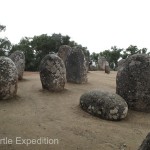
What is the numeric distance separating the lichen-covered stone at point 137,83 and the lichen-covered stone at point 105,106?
1267 mm

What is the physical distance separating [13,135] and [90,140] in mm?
2193

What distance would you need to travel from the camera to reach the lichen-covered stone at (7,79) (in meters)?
12.6

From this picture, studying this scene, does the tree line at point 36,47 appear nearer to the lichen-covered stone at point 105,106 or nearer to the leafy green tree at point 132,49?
the leafy green tree at point 132,49

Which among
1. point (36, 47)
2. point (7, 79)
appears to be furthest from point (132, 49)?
point (7, 79)

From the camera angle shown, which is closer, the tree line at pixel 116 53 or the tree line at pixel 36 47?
the tree line at pixel 36 47

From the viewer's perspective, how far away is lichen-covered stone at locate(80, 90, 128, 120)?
11016 mm

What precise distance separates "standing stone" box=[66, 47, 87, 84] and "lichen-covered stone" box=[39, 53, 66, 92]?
10.2ft

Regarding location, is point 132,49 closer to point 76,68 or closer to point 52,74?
point 76,68

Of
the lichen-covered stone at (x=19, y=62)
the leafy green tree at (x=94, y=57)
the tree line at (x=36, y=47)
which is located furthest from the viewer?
the leafy green tree at (x=94, y=57)

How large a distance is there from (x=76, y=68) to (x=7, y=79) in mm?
6303

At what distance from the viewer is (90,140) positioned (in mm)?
8609

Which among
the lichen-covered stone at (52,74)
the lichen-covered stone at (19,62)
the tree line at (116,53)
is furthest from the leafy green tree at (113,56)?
the lichen-covered stone at (52,74)

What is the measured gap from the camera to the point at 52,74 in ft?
48.8

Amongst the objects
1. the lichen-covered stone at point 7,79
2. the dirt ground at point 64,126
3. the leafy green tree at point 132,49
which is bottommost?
the dirt ground at point 64,126
